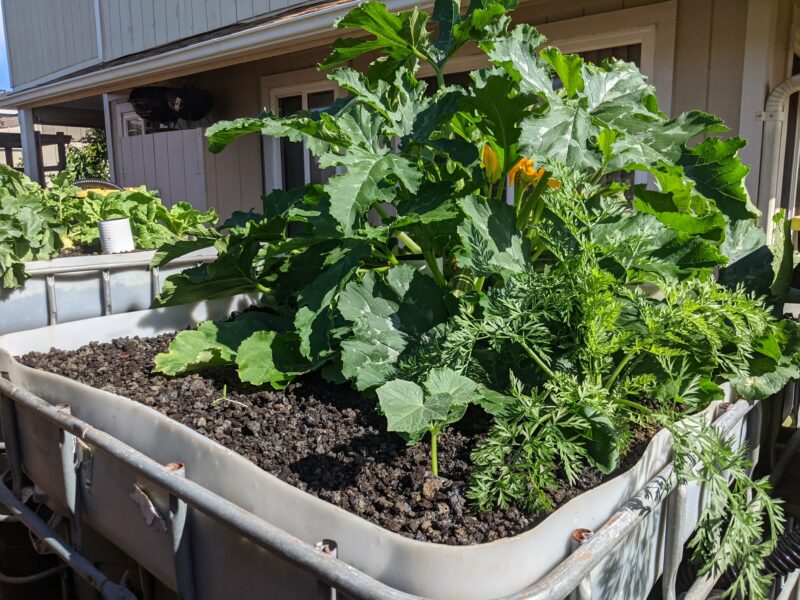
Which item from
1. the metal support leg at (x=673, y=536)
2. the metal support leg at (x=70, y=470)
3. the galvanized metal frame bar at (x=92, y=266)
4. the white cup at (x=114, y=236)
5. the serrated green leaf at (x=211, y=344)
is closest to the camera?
the metal support leg at (x=673, y=536)

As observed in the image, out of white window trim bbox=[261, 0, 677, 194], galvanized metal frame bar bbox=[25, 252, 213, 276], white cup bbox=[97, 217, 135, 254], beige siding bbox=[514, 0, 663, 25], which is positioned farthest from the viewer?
beige siding bbox=[514, 0, 663, 25]

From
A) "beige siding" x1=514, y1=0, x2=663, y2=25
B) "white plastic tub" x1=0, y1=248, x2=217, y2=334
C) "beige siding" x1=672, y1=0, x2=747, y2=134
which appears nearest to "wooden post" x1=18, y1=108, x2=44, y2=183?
"beige siding" x1=514, y1=0, x2=663, y2=25

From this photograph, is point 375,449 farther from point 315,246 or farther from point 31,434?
point 31,434

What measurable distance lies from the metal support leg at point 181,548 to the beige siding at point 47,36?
892 centimetres

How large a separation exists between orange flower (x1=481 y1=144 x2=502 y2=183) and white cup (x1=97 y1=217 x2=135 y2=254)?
177 centimetres

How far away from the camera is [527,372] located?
1.21 metres

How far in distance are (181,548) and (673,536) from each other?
28.3 inches

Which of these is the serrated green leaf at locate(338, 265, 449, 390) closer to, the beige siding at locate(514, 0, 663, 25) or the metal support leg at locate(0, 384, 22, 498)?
the metal support leg at locate(0, 384, 22, 498)

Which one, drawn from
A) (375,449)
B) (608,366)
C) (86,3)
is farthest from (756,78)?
(86,3)

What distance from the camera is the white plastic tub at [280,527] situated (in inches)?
31.2

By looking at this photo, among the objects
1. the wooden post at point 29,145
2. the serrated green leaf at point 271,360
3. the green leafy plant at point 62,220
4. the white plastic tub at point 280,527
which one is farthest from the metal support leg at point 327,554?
the wooden post at point 29,145

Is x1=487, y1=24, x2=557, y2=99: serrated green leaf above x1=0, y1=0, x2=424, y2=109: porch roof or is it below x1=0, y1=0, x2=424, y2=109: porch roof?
below

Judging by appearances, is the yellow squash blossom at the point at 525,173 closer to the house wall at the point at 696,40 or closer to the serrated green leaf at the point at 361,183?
the serrated green leaf at the point at 361,183

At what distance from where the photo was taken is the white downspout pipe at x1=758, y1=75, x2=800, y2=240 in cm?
305
